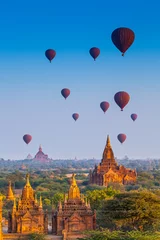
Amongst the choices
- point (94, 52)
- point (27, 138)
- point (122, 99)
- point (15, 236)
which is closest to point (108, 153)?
point (94, 52)

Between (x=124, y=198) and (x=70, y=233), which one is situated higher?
(x=124, y=198)

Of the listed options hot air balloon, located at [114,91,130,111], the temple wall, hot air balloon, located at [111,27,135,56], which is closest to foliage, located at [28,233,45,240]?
the temple wall

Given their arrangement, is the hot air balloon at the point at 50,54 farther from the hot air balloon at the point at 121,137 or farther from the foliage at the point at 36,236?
the hot air balloon at the point at 121,137

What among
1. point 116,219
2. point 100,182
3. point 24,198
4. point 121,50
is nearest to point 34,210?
point 24,198

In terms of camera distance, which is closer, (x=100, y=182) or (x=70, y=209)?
(x=70, y=209)

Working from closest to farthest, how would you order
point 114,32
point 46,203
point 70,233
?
point 70,233 < point 114,32 < point 46,203

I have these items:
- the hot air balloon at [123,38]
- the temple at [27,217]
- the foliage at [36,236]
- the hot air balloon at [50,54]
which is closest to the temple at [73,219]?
the temple at [27,217]

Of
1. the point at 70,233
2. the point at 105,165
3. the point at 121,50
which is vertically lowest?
the point at 70,233

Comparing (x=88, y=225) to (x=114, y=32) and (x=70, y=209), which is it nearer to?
(x=70, y=209)
